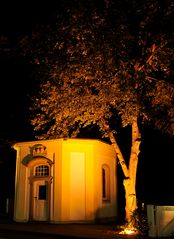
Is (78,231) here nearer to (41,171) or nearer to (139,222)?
(139,222)

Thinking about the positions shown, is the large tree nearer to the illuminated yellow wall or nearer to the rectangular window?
the illuminated yellow wall

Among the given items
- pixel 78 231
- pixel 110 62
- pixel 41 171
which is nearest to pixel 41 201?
pixel 41 171

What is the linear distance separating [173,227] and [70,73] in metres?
7.19

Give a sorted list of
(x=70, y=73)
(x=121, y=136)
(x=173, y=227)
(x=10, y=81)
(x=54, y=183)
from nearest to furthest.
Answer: (x=173, y=227)
(x=70, y=73)
(x=54, y=183)
(x=10, y=81)
(x=121, y=136)

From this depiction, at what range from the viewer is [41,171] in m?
20.4

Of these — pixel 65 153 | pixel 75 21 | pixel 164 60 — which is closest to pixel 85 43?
pixel 75 21

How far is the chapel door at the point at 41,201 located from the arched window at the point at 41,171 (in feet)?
1.23

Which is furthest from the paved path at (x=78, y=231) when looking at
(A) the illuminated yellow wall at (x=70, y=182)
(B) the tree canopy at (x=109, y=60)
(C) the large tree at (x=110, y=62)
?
(B) the tree canopy at (x=109, y=60)

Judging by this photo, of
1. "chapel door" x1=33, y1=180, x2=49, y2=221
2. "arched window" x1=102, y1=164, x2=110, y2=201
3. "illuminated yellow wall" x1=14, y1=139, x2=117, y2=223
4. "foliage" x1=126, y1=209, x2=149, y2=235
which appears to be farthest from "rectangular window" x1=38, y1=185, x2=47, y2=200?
"foliage" x1=126, y1=209, x2=149, y2=235

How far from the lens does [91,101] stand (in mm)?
14984

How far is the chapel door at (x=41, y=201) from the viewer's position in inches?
775

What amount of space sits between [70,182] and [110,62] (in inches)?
297

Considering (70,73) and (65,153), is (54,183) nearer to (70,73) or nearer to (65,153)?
(65,153)

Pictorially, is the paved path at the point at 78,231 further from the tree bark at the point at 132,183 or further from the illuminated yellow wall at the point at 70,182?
the illuminated yellow wall at the point at 70,182
